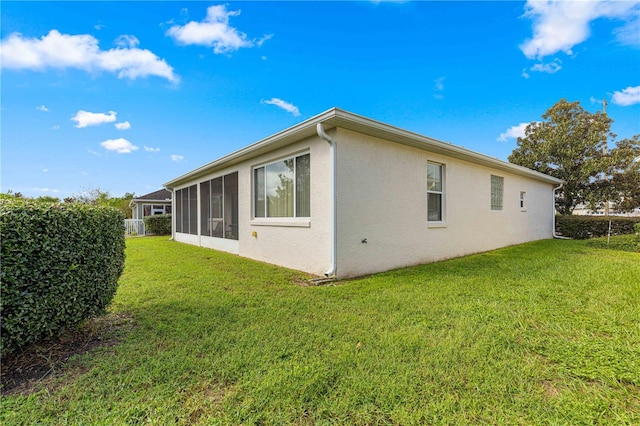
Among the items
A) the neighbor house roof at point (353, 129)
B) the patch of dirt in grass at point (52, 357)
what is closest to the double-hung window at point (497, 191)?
the neighbor house roof at point (353, 129)

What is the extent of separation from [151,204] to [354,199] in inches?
990

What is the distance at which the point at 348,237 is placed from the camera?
5.56m

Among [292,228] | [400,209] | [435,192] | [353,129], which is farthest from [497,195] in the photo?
[292,228]

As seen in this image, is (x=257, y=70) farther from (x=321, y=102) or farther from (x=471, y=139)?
(x=471, y=139)

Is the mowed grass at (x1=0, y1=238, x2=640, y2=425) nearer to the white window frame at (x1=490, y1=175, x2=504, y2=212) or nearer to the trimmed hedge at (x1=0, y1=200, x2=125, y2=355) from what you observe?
the trimmed hedge at (x1=0, y1=200, x2=125, y2=355)

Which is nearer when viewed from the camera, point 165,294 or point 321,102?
point 165,294

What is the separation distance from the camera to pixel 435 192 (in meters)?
7.49

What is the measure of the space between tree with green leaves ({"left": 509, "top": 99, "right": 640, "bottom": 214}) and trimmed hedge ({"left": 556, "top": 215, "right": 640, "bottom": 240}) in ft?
6.91

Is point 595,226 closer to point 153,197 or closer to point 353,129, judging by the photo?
point 353,129

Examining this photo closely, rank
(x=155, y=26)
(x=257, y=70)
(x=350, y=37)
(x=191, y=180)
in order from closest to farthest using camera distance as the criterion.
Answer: (x=155, y=26), (x=350, y=37), (x=257, y=70), (x=191, y=180)

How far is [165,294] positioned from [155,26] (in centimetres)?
699

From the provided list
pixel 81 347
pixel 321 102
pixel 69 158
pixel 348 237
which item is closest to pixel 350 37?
pixel 321 102

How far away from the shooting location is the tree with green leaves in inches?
547

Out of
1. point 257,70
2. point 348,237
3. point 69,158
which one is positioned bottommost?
point 348,237
